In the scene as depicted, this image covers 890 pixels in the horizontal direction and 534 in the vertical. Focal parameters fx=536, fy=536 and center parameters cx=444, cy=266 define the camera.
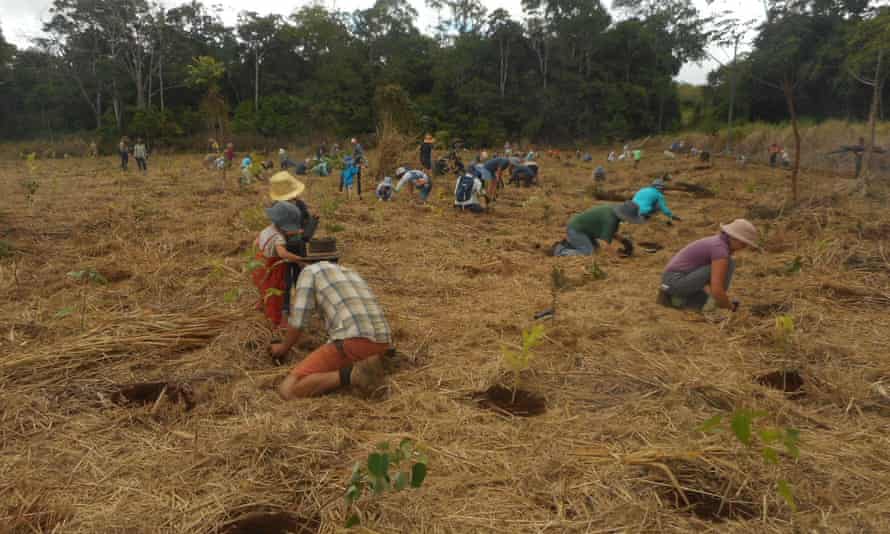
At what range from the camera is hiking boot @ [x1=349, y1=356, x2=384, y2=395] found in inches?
117

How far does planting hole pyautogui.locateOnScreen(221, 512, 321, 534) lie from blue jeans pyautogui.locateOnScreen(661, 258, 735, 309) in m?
3.30

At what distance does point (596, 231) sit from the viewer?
6121 millimetres

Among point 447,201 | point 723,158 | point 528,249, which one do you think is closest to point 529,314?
point 528,249

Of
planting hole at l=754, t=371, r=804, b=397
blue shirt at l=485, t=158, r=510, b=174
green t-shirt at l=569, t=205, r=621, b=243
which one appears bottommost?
planting hole at l=754, t=371, r=804, b=397

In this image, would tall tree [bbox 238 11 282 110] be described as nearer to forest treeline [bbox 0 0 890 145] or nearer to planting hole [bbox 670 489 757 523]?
forest treeline [bbox 0 0 890 145]

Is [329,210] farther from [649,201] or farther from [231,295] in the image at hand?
[649,201]

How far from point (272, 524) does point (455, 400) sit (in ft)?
3.89

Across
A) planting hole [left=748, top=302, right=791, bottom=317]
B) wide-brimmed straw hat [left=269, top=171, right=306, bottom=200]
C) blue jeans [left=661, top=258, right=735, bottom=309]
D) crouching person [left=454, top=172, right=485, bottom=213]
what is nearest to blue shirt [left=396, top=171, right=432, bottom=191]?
crouching person [left=454, top=172, right=485, bottom=213]

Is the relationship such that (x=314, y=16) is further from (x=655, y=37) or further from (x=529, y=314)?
(x=529, y=314)

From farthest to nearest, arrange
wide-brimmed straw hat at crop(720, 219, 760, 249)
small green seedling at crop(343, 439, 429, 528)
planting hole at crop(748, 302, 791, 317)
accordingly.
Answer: planting hole at crop(748, 302, 791, 317) → wide-brimmed straw hat at crop(720, 219, 760, 249) → small green seedling at crop(343, 439, 429, 528)

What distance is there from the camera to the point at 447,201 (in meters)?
10.4

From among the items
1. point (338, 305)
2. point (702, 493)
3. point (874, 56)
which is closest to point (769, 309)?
point (702, 493)

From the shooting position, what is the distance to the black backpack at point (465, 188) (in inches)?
360

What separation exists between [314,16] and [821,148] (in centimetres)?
3325
